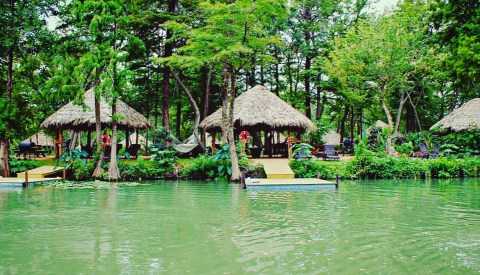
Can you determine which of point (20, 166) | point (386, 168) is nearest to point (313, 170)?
point (386, 168)

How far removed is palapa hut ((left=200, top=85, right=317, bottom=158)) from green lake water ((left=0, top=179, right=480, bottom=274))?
751 cm

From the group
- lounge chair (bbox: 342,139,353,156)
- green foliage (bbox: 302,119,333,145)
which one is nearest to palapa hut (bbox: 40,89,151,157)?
green foliage (bbox: 302,119,333,145)

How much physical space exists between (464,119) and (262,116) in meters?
10.4

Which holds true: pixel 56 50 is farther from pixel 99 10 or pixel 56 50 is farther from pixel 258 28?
pixel 258 28

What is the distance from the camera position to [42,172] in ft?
57.3

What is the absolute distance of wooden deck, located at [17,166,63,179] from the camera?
1705 cm

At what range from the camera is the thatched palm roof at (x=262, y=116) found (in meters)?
20.4

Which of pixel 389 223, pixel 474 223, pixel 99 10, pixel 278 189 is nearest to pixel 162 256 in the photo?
pixel 389 223

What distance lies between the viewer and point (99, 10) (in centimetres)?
1645

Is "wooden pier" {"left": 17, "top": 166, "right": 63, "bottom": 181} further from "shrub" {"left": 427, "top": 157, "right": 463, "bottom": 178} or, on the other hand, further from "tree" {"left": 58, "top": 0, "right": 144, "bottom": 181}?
"shrub" {"left": 427, "top": 157, "right": 463, "bottom": 178}

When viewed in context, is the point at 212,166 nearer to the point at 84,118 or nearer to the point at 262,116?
the point at 262,116

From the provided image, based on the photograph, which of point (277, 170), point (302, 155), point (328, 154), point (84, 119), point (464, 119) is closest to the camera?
point (277, 170)

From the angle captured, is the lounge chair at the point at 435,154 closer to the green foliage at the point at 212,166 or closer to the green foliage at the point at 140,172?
the green foliage at the point at 212,166

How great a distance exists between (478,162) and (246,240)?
15389mm
